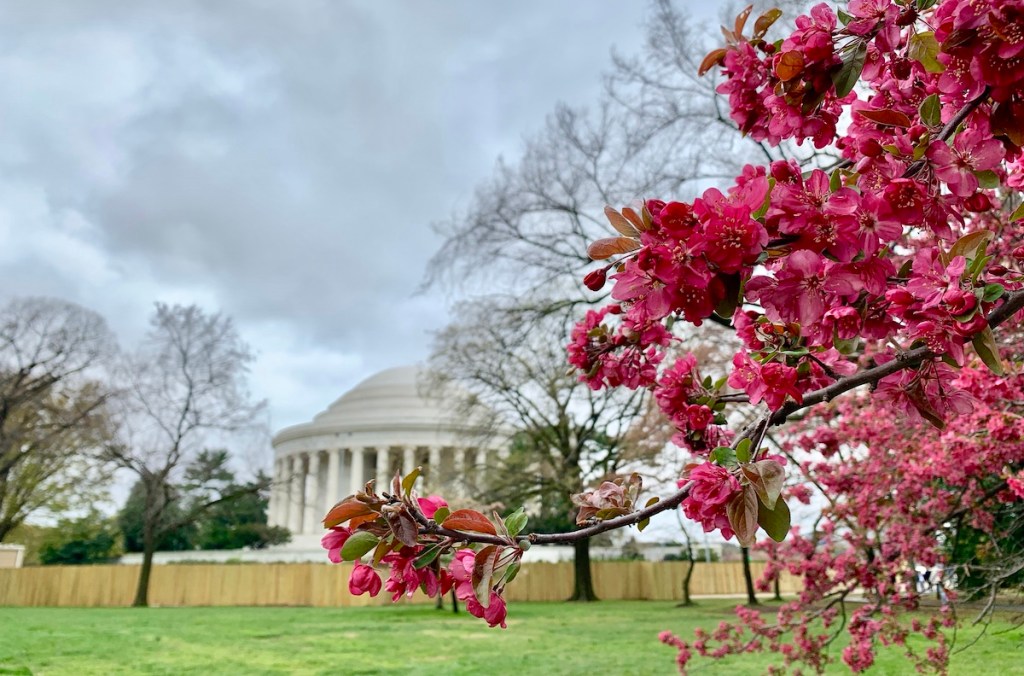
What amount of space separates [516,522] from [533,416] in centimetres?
2046

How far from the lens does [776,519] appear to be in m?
1.21

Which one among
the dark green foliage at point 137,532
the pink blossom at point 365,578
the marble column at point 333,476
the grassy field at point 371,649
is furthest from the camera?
the marble column at point 333,476

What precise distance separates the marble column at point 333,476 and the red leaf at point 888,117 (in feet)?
137

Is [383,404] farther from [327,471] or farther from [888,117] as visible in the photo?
[888,117]

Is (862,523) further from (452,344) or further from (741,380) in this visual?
(452,344)

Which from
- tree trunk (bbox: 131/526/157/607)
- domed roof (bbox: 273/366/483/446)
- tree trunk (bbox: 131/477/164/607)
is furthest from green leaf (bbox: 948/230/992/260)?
domed roof (bbox: 273/366/483/446)

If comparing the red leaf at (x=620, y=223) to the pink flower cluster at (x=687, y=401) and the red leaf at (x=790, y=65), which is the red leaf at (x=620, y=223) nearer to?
the red leaf at (x=790, y=65)

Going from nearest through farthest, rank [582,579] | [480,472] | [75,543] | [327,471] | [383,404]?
1. [480,472]
2. [582,579]
3. [75,543]
4. [383,404]
5. [327,471]

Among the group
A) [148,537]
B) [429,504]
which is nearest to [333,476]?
[148,537]

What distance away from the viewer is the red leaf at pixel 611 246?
1.20m

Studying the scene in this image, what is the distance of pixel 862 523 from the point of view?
5074mm

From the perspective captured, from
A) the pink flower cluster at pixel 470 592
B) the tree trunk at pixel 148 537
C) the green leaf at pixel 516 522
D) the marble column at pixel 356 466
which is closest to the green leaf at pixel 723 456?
the green leaf at pixel 516 522

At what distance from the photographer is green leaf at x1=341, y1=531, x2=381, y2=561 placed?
47.9 inches

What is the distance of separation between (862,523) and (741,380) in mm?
3958
